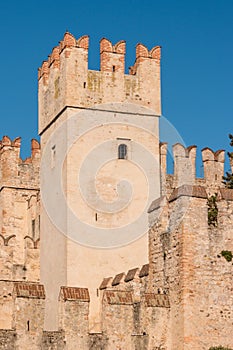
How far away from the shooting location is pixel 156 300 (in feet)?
91.1

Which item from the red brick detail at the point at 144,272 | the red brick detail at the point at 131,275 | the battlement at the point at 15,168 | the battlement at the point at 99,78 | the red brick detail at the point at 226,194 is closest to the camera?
the red brick detail at the point at 226,194

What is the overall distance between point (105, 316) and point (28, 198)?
63.5 feet

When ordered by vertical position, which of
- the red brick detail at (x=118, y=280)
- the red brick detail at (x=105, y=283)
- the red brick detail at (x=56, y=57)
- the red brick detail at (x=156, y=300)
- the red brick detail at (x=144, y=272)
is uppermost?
the red brick detail at (x=56, y=57)

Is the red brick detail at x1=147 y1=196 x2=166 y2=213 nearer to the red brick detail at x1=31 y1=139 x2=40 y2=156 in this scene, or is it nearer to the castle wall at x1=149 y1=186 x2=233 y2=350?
the castle wall at x1=149 y1=186 x2=233 y2=350

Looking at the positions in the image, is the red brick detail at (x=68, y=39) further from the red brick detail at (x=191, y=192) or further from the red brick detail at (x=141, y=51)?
the red brick detail at (x=191, y=192)

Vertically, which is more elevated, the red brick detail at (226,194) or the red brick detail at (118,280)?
the red brick detail at (226,194)

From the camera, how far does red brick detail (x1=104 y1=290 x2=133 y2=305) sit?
89.2ft

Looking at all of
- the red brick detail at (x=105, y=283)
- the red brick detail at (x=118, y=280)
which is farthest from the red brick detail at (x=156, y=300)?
the red brick detail at (x=105, y=283)

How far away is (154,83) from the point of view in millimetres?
40812

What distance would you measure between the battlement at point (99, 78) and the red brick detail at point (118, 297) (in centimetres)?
1319

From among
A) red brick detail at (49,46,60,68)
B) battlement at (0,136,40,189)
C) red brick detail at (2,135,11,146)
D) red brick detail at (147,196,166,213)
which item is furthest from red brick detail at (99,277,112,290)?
red brick detail at (2,135,11,146)

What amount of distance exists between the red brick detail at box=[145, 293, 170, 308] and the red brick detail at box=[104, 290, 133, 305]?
0.50m

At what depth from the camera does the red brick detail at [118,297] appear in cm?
2720

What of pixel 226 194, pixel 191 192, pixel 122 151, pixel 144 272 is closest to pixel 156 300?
pixel 144 272
